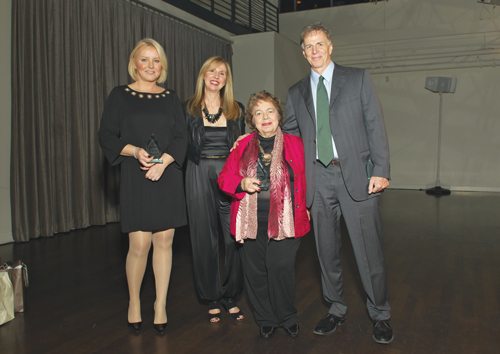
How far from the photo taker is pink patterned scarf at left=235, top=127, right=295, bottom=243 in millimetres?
2209

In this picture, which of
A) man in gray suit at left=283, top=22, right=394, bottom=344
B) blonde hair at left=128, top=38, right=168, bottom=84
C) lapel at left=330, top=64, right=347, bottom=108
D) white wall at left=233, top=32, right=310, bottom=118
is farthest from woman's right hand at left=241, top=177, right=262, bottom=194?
white wall at left=233, top=32, right=310, bottom=118

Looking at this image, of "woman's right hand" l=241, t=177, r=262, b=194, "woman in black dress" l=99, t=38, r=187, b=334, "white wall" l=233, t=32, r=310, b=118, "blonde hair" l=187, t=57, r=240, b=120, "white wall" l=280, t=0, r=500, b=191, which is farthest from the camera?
"white wall" l=280, t=0, r=500, b=191

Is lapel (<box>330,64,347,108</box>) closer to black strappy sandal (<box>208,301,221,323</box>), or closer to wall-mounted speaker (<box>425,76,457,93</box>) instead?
black strappy sandal (<box>208,301,221,323</box>)

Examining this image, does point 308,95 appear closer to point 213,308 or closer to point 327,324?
point 327,324

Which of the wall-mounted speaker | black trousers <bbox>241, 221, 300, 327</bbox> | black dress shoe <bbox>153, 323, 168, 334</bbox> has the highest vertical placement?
the wall-mounted speaker

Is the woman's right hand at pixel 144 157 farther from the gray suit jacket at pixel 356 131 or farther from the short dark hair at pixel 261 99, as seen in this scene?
the gray suit jacket at pixel 356 131

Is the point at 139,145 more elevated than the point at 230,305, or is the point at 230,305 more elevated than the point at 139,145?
the point at 139,145

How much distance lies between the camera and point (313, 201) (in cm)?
242

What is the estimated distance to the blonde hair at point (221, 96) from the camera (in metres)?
2.58

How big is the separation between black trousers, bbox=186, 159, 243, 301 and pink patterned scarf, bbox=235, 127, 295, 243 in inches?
14.2

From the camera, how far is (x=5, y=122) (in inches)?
190

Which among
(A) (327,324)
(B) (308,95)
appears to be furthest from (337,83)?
(A) (327,324)

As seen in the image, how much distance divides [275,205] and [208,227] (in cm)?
60

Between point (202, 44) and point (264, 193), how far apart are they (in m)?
6.60
